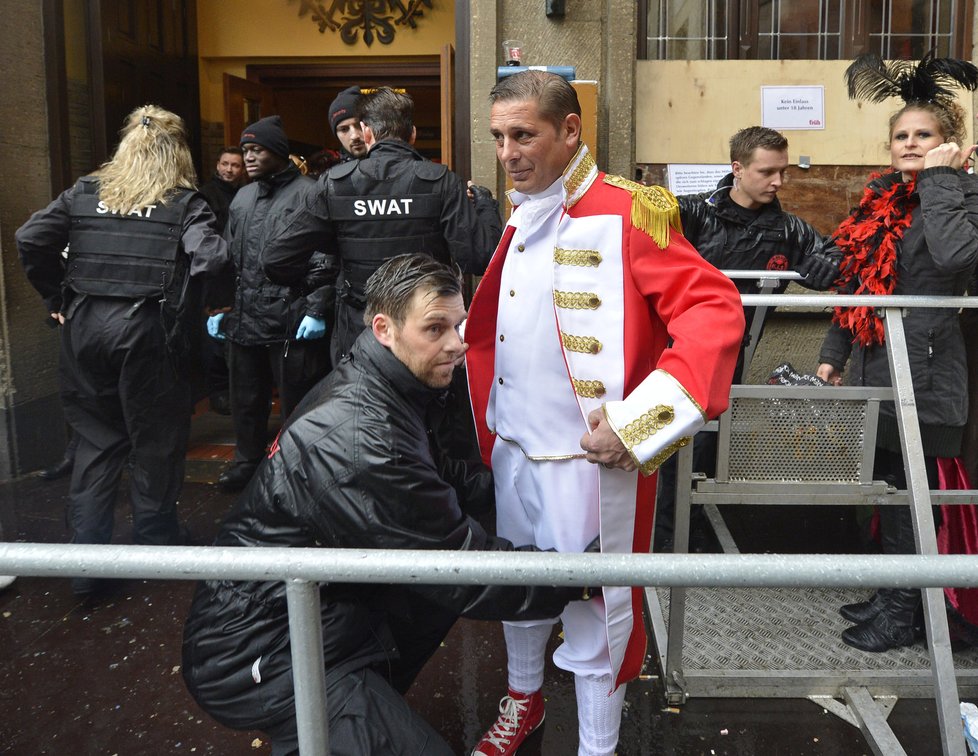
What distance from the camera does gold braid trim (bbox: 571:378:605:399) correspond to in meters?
2.24

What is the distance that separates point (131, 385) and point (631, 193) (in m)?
2.46

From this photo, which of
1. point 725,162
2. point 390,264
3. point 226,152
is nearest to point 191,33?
point 226,152

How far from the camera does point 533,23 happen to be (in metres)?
5.17

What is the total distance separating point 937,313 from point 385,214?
2147 mm

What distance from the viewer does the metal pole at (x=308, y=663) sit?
1.28 metres

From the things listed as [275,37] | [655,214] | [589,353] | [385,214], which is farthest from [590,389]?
[275,37]

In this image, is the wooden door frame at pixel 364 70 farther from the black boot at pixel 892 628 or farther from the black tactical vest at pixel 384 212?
the black boot at pixel 892 628

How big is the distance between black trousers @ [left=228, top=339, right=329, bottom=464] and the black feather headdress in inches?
112

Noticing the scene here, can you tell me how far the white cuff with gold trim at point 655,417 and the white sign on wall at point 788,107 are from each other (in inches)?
161

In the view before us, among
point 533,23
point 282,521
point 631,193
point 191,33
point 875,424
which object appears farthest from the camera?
point 191,33

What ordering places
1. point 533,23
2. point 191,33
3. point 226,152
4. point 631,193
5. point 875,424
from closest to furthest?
point 631,193 < point 875,424 < point 533,23 < point 226,152 < point 191,33

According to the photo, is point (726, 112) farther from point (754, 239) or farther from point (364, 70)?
point (364, 70)

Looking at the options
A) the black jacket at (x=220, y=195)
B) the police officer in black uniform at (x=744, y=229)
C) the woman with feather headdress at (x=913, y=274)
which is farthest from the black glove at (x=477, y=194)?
the black jacket at (x=220, y=195)

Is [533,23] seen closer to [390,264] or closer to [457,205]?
[457,205]
